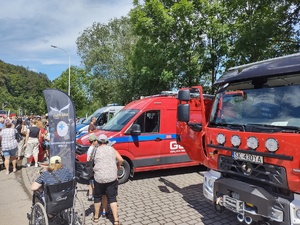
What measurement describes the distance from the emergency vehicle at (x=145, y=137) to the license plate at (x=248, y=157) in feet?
12.4

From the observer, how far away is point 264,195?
3.59 m

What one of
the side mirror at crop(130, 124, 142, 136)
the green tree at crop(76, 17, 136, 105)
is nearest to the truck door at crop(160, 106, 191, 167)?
the side mirror at crop(130, 124, 142, 136)

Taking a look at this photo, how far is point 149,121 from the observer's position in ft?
26.3

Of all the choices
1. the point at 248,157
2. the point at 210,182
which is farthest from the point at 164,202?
the point at 248,157

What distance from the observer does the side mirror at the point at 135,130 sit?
7.48m

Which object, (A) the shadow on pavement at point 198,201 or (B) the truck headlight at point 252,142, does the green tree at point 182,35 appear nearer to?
(A) the shadow on pavement at point 198,201

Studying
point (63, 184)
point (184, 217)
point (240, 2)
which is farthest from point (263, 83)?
point (240, 2)

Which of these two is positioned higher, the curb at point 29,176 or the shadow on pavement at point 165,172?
the shadow on pavement at point 165,172

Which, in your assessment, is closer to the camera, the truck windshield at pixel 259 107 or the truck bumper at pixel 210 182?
the truck windshield at pixel 259 107

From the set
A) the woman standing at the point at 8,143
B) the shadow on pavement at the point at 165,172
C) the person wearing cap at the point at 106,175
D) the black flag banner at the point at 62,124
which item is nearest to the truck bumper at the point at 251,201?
the person wearing cap at the point at 106,175

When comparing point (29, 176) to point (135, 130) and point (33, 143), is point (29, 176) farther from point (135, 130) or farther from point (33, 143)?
point (135, 130)

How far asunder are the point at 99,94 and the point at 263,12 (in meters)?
23.9

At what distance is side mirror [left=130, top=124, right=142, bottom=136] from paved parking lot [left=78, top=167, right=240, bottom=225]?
143cm

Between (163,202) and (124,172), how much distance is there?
6.00 ft
